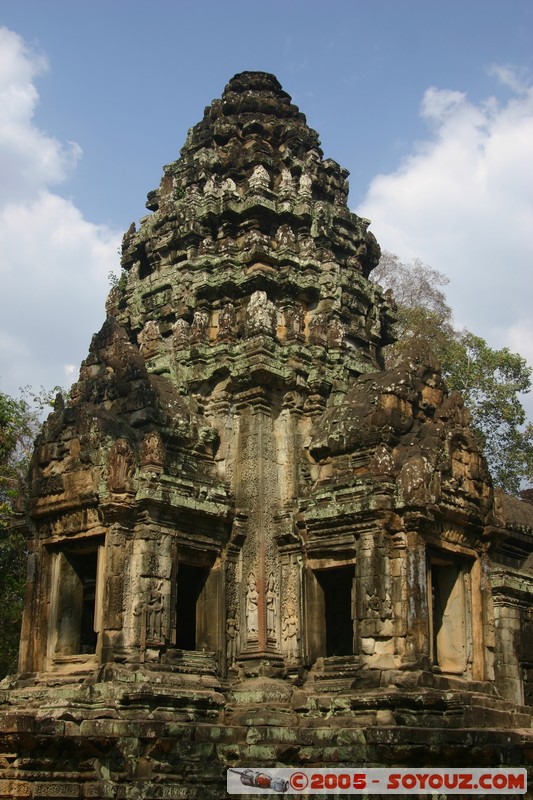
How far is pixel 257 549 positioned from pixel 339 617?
5.85ft

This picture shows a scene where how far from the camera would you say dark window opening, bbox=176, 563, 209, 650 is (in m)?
13.7

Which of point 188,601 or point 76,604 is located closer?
point 76,604

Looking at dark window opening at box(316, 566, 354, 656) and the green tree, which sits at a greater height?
the green tree

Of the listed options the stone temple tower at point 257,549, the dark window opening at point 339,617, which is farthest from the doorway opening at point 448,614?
the dark window opening at point 339,617

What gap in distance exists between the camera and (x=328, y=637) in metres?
14.4

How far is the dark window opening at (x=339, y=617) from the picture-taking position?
14.1 metres

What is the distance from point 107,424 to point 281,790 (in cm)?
549

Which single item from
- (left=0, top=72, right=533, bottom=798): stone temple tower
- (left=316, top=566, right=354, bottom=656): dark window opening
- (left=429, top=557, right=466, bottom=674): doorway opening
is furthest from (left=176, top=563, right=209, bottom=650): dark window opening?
(left=429, top=557, right=466, bottom=674): doorway opening

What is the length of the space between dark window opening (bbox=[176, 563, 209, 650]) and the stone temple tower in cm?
4

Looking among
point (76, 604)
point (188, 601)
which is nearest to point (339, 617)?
point (188, 601)

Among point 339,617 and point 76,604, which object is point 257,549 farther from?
point 76,604

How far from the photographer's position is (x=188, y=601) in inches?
572

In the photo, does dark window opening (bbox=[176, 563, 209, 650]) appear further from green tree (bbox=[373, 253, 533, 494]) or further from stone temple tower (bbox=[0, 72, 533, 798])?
green tree (bbox=[373, 253, 533, 494])

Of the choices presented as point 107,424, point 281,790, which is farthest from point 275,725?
point 107,424
